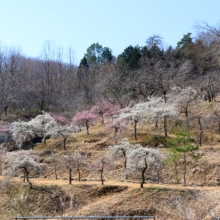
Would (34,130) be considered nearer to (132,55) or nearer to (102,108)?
(102,108)

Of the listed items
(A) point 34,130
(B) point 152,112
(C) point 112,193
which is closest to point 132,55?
(B) point 152,112

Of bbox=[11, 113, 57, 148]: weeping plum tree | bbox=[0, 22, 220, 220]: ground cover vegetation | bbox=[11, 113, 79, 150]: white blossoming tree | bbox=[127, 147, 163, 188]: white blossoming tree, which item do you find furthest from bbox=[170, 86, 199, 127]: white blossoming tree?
bbox=[11, 113, 57, 148]: weeping plum tree

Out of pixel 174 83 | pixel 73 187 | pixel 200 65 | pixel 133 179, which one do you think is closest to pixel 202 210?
pixel 133 179

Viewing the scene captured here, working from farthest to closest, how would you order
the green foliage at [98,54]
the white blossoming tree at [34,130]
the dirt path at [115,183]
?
the green foliage at [98,54] < the white blossoming tree at [34,130] < the dirt path at [115,183]

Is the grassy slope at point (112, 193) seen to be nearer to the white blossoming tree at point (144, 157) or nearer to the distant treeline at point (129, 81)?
the white blossoming tree at point (144, 157)

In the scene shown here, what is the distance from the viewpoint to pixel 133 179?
15969 mm

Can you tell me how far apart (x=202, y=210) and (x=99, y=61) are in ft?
154

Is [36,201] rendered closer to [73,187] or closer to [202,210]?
[73,187]

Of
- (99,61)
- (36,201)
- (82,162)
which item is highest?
(99,61)

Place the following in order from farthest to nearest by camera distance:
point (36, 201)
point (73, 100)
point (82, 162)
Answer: point (73, 100), point (82, 162), point (36, 201)

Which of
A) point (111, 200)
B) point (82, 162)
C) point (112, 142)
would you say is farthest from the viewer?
point (112, 142)

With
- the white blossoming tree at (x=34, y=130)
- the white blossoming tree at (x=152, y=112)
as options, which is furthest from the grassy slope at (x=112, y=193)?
the white blossoming tree at (x=152, y=112)

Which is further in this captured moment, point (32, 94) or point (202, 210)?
point (32, 94)

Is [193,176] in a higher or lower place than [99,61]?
lower
